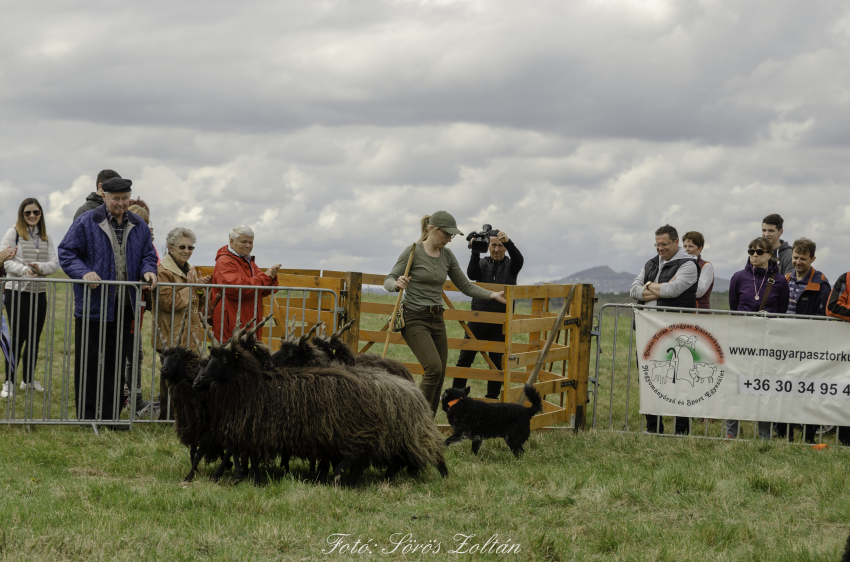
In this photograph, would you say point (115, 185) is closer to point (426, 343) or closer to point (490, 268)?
point (426, 343)

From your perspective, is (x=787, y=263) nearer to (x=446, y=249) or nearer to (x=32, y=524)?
(x=446, y=249)

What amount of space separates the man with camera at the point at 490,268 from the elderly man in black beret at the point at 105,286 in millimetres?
3871

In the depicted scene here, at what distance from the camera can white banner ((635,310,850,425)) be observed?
876cm

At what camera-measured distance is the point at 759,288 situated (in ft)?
29.5

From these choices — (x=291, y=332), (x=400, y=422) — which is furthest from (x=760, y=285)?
(x=291, y=332)

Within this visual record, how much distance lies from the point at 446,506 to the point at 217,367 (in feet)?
6.87

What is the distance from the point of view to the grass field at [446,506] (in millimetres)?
4695

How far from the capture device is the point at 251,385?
621cm

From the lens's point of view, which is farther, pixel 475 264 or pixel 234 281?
pixel 475 264

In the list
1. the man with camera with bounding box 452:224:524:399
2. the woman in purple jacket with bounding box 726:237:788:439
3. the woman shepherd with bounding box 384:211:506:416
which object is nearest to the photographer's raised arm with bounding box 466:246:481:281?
the man with camera with bounding box 452:224:524:399

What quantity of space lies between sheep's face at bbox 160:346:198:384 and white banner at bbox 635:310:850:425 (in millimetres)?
5015

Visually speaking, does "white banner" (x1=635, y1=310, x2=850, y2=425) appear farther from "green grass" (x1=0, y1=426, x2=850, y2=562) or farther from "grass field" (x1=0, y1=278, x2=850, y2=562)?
"green grass" (x1=0, y1=426, x2=850, y2=562)

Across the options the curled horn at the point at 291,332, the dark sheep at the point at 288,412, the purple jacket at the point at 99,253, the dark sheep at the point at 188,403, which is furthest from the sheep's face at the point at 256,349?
the purple jacket at the point at 99,253

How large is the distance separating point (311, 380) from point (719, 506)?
3327mm
